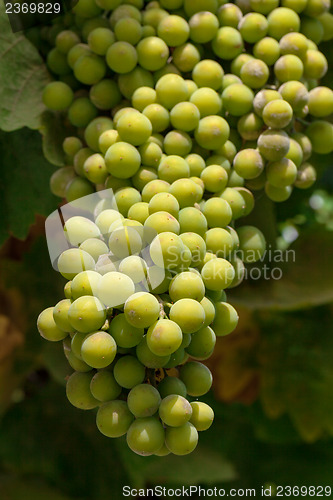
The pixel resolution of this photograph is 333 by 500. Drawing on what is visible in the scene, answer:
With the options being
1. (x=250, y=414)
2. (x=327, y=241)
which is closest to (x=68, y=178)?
→ (x=327, y=241)

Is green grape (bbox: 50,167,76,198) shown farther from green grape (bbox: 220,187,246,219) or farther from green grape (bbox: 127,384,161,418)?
green grape (bbox: 127,384,161,418)

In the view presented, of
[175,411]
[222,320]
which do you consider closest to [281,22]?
[222,320]

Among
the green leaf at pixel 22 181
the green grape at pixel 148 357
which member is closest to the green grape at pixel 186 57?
the green leaf at pixel 22 181

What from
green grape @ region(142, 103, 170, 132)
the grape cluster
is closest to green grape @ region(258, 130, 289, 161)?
the grape cluster

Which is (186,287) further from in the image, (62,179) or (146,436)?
(62,179)

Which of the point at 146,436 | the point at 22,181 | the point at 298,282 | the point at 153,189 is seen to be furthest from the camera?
the point at 298,282

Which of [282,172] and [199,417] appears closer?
[199,417]

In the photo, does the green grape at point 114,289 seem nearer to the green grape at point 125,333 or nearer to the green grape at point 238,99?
→ the green grape at point 125,333
